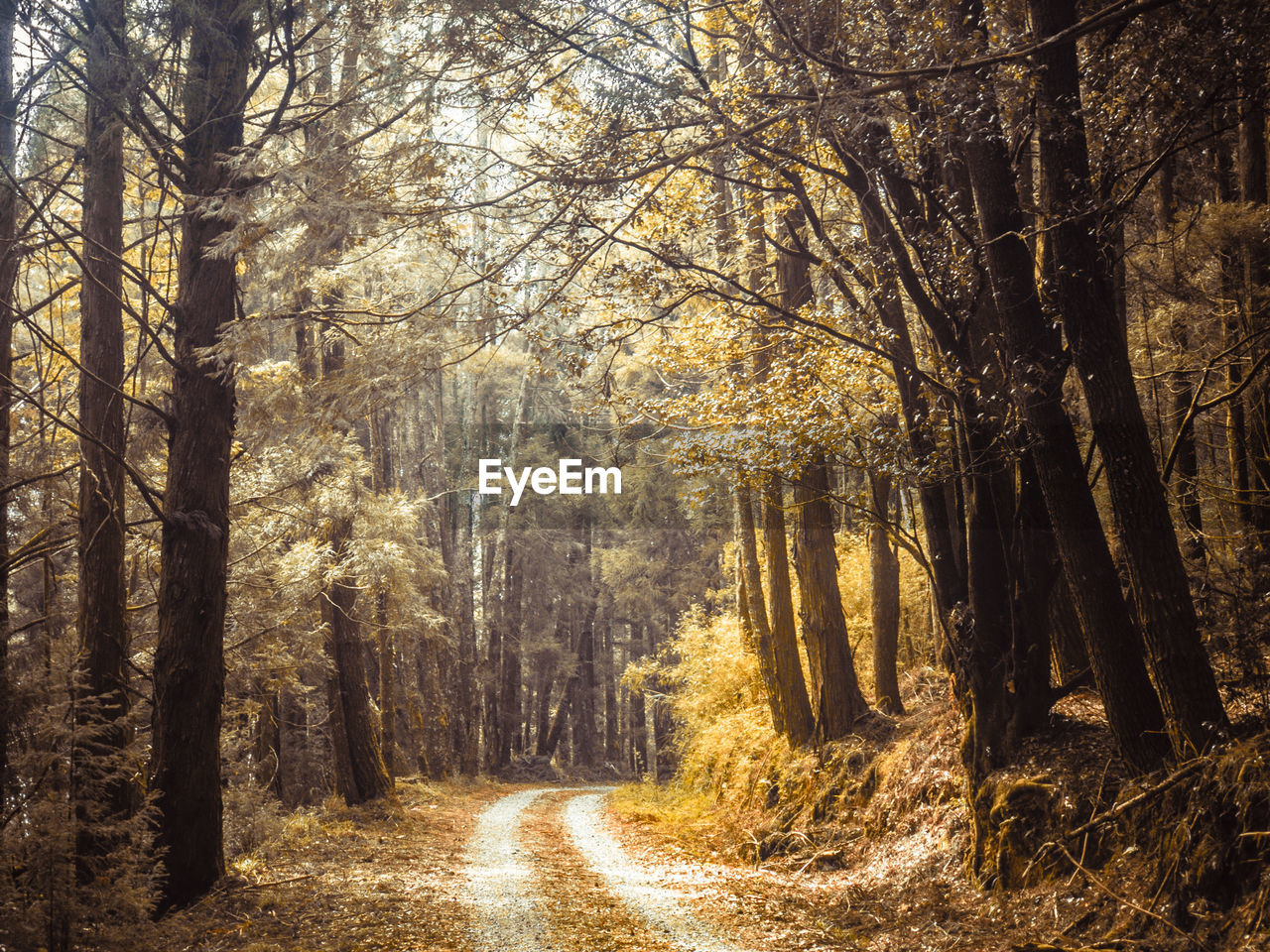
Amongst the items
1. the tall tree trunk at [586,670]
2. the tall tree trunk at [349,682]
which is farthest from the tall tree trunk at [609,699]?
the tall tree trunk at [349,682]

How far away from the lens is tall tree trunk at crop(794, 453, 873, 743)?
35.6 ft

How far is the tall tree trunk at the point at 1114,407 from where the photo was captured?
543 centimetres

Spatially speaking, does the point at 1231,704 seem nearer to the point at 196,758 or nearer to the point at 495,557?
the point at 196,758

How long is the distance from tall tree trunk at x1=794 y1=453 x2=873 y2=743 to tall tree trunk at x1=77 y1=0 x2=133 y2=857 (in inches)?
294

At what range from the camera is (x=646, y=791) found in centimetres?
1858

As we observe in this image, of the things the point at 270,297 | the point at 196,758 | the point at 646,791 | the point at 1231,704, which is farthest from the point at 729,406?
the point at 646,791

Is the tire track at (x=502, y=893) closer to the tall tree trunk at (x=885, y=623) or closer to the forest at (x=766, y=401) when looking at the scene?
the forest at (x=766, y=401)

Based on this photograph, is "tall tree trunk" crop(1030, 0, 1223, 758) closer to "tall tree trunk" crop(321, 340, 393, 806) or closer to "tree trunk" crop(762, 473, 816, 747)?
"tree trunk" crop(762, 473, 816, 747)

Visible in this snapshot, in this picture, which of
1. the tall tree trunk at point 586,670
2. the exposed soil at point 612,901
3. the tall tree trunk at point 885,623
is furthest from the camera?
the tall tree trunk at point 586,670

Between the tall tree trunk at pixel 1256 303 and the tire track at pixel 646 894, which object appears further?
the tall tree trunk at pixel 1256 303

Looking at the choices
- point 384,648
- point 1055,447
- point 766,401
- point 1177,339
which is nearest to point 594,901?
point 766,401

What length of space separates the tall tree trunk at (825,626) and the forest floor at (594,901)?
85.8 inches

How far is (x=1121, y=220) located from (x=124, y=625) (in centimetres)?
882

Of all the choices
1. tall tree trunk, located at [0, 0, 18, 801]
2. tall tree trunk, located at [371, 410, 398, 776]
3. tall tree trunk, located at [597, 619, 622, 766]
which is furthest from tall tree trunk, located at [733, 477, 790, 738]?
tall tree trunk, located at [597, 619, 622, 766]
